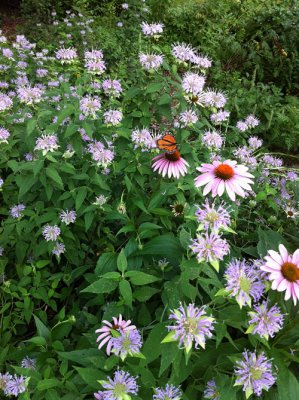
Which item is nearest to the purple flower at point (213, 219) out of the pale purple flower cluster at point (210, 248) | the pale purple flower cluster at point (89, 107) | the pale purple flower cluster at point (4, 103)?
the pale purple flower cluster at point (210, 248)

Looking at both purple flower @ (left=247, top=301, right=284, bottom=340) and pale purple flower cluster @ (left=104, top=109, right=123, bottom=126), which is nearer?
purple flower @ (left=247, top=301, right=284, bottom=340)

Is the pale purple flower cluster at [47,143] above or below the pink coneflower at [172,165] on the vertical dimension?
below

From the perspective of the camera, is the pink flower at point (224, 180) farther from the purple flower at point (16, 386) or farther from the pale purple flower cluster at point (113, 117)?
the purple flower at point (16, 386)

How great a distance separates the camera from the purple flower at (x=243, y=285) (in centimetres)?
101

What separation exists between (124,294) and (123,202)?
1.71 feet

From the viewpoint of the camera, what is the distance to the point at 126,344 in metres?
1.06

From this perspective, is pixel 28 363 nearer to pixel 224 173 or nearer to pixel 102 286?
pixel 102 286

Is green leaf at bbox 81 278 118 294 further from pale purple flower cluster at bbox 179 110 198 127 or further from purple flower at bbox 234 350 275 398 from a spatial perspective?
pale purple flower cluster at bbox 179 110 198 127

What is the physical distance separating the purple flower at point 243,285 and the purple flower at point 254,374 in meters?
0.16

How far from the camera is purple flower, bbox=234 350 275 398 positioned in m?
1.03

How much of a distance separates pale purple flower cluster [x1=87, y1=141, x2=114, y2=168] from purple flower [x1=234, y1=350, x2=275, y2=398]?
92 centimetres

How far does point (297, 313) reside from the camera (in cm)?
118

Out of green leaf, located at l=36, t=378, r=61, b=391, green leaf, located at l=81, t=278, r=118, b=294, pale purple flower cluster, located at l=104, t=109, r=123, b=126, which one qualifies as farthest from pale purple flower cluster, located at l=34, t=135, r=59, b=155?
green leaf, located at l=36, t=378, r=61, b=391

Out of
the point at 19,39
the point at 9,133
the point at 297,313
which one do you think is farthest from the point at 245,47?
the point at 297,313
